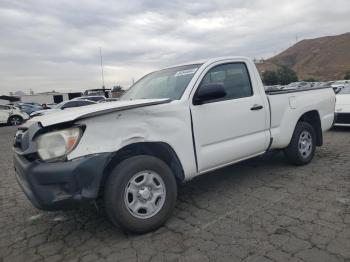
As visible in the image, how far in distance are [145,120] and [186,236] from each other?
48.5 inches

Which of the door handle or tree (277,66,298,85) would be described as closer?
the door handle

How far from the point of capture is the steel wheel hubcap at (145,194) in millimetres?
3336

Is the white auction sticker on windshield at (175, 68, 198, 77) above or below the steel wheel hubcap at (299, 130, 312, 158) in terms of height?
above

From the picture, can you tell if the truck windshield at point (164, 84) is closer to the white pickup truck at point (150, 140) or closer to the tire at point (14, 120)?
the white pickup truck at point (150, 140)

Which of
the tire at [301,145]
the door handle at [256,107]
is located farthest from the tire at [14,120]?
the door handle at [256,107]

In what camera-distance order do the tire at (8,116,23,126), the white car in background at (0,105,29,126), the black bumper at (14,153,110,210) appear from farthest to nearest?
the tire at (8,116,23,126), the white car in background at (0,105,29,126), the black bumper at (14,153,110,210)

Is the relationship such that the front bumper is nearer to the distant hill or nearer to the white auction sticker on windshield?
the white auction sticker on windshield

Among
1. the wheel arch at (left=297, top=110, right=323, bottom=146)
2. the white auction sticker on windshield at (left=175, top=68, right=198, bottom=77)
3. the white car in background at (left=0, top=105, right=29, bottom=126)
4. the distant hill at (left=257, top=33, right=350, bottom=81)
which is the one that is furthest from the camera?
A: the distant hill at (left=257, top=33, right=350, bottom=81)

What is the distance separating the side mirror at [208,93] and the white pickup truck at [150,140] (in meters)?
0.01

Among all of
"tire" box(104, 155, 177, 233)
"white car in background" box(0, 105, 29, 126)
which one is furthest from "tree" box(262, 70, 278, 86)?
"tire" box(104, 155, 177, 233)

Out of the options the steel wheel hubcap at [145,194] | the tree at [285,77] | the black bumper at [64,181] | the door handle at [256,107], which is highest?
the tree at [285,77]

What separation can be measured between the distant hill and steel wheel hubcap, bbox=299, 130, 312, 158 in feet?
268

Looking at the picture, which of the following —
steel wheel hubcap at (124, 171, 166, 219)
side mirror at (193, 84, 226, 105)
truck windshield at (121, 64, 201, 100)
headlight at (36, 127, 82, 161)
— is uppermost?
truck windshield at (121, 64, 201, 100)

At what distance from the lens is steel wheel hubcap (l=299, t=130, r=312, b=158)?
5547 millimetres
